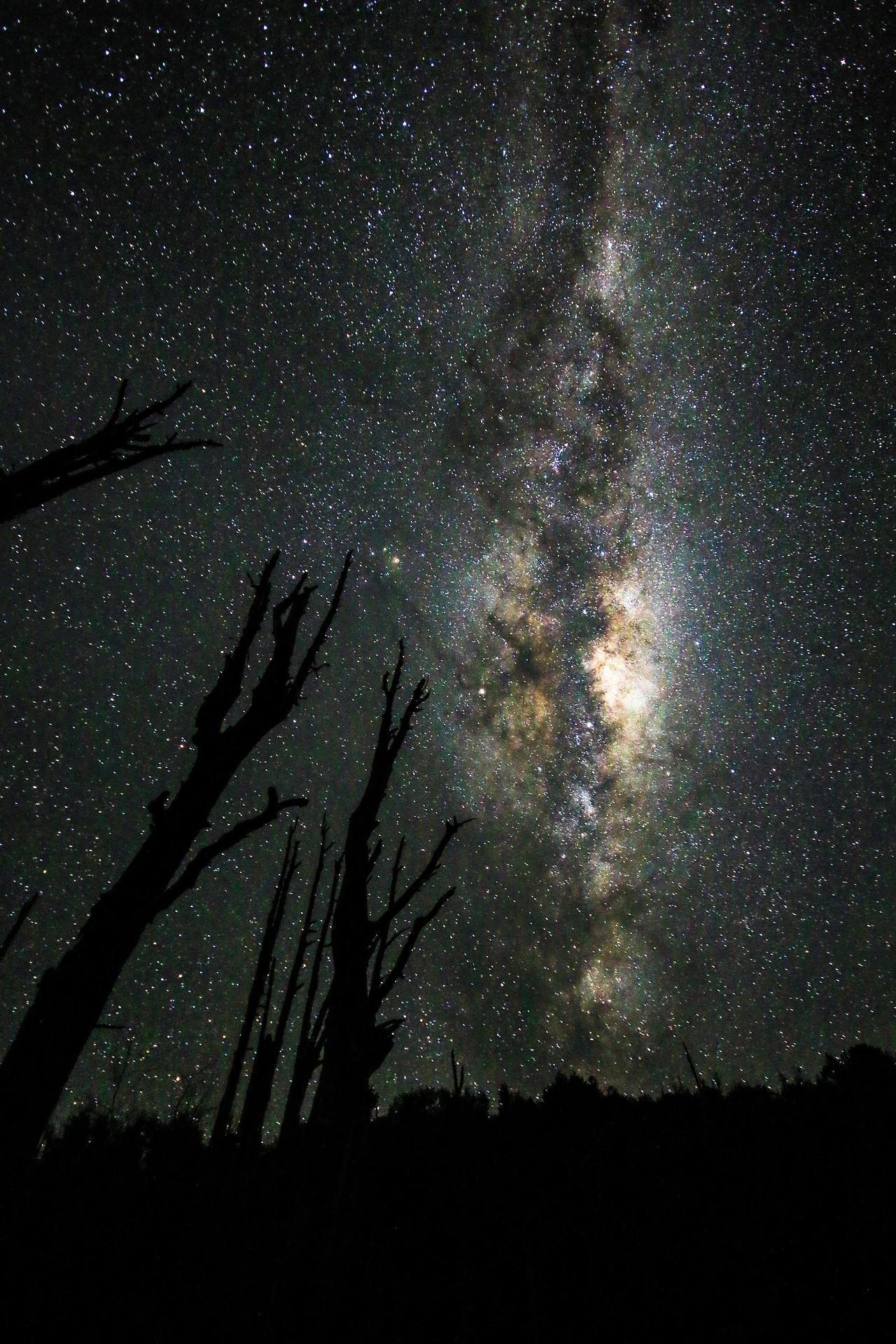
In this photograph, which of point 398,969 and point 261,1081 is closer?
point 398,969

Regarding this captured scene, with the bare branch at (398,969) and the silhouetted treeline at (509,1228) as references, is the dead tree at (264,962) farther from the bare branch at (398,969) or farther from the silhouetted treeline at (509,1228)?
the bare branch at (398,969)

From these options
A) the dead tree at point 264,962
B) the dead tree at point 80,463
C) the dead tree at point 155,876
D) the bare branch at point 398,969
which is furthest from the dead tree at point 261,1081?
the dead tree at point 80,463

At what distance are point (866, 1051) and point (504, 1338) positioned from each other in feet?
72.3

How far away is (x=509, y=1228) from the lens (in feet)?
42.9

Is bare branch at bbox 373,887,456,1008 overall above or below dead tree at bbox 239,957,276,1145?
below

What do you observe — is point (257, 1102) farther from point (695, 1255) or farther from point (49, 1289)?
point (695, 1255)

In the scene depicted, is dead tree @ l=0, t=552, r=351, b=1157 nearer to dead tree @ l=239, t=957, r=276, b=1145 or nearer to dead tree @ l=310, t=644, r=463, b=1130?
dead tree @ l=310, t=644, r=463, b=1130

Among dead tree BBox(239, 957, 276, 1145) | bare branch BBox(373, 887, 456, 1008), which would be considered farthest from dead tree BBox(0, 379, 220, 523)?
dead tree BBox(239, 957, 276, 1145)

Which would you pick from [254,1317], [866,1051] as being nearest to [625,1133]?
[866,1051]

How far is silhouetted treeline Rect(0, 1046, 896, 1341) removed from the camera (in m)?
5.61

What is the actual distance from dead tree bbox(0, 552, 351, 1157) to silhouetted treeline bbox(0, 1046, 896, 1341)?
0.60 m

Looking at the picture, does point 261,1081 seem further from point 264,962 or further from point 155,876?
point 155,876

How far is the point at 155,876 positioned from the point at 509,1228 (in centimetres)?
1365

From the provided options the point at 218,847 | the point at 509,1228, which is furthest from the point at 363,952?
the point at 509,1228
